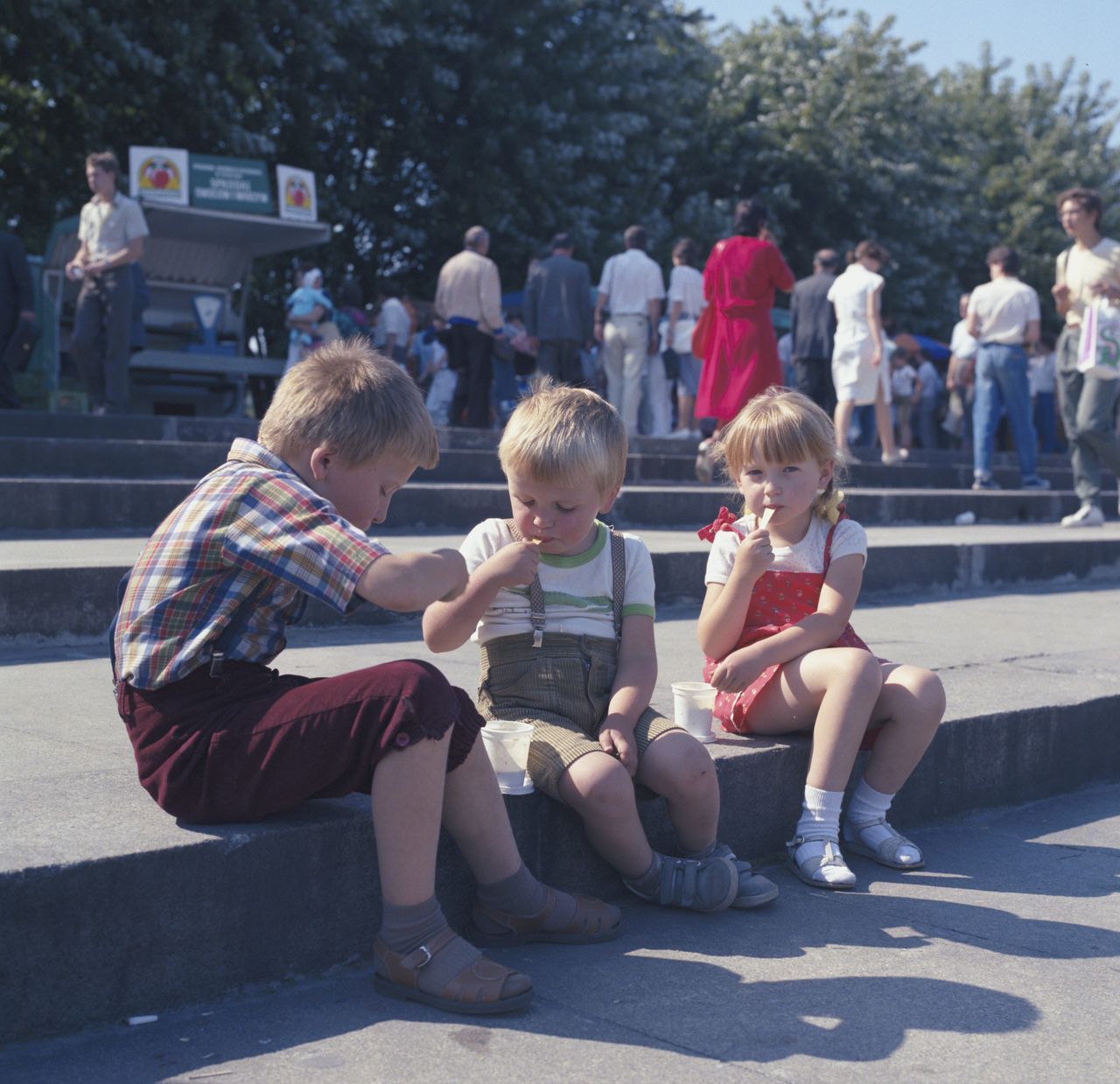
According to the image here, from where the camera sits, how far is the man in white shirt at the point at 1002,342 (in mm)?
9672

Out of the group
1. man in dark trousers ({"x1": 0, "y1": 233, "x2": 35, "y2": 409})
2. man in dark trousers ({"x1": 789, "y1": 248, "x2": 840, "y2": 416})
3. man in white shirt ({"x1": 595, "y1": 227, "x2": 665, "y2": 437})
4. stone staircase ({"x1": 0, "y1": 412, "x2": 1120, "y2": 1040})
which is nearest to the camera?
stone staircase ({"x1": 0, "y1": 412, "x2": 1120, "y2": 1040})

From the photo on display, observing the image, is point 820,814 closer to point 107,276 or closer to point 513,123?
point 107,276

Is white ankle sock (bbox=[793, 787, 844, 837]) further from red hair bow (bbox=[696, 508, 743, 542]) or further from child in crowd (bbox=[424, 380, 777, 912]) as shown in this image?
red hair bow (bbox=[696, 508, 743, 542])

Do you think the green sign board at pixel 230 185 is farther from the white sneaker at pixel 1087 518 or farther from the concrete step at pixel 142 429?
the white sneaker at pixel 1087 518

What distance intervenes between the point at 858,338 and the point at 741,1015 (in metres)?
8.45

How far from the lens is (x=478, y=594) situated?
2564mm

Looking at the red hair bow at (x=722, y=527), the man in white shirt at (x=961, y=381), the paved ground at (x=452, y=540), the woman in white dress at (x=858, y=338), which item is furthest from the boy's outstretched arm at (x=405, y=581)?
the man in white shirt at (x=961, y=381)

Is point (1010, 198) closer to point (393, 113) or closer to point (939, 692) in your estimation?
point (393, 113)

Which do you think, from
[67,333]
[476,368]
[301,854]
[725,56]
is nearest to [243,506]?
[301,854]

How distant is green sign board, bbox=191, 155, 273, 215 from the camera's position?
13906 mm

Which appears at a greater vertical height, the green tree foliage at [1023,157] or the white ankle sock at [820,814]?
the green tree foliage at [1023,157]

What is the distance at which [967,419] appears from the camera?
17.4m

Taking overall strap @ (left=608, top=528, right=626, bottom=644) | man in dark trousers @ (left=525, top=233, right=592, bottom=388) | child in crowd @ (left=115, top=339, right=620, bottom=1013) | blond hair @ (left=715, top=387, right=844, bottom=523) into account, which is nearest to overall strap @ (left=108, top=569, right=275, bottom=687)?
child in crowd @ (left=115, top=339, right=620, bottom=1013)

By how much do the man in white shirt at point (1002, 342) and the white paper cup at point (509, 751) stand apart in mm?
7716
